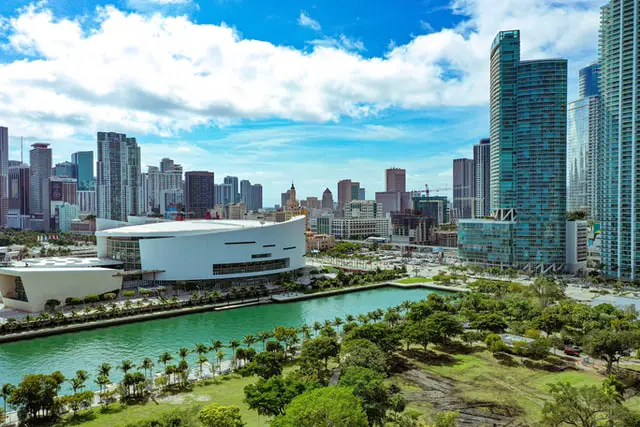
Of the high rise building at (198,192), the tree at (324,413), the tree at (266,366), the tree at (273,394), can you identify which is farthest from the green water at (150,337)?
the high rise building at (198,192)

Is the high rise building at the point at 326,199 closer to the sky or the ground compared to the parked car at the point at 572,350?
closer to the sky

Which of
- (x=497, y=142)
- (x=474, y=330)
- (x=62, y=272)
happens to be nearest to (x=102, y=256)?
(x=62, y=272)

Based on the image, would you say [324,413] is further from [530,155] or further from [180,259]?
[530,155]

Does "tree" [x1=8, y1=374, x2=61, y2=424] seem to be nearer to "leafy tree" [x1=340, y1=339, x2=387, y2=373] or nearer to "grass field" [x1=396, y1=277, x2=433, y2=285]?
"leafy tree" [x1=340, y1=339, x2=387, y2=373]

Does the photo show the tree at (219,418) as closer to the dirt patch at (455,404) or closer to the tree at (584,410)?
the dirt patch at (455,404)

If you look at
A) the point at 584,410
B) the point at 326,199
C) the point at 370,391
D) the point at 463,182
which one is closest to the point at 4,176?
the point at 326,199

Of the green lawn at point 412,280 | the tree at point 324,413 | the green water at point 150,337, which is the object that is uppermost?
the tree at point 324,413
